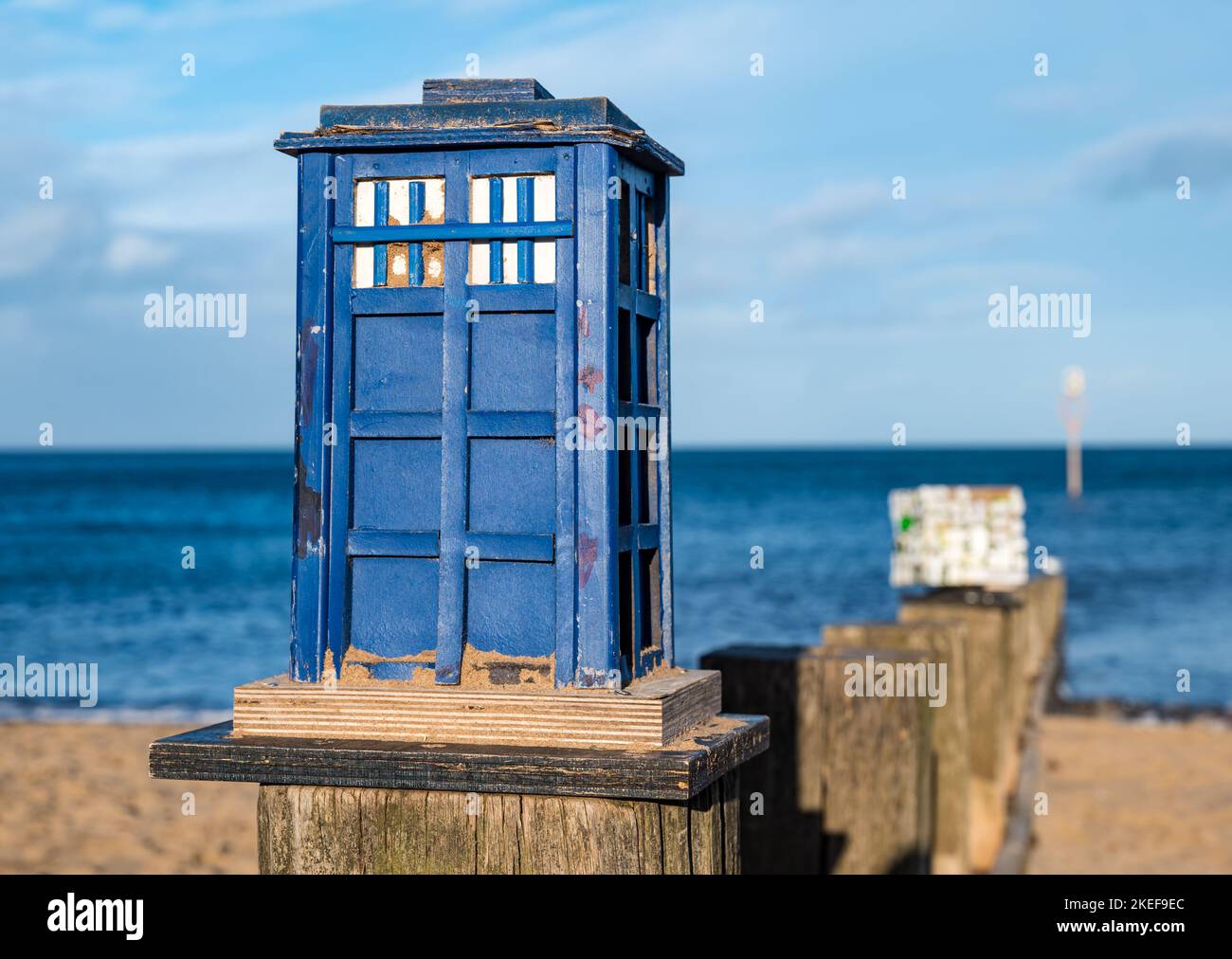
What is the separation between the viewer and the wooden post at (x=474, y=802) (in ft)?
7.66

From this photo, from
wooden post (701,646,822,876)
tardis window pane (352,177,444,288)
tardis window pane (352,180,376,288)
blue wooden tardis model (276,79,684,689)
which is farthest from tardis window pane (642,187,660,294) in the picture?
wooden post (701,646,822,876)

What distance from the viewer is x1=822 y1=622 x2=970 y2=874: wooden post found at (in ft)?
17.4

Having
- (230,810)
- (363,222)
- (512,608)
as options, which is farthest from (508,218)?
(230,810)

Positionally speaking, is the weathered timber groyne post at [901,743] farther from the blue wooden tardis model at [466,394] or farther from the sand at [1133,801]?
the blue wooden tardis model at [466,394]

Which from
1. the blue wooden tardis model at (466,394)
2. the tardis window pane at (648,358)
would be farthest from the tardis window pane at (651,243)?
the blue wooden tardis model at (466,394)

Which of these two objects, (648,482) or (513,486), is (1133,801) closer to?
(648,482)

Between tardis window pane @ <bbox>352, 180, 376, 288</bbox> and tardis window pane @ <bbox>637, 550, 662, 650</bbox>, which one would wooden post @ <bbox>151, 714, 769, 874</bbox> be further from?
tardis window pane @ <bbox>352, 180, 376, 288</bbox>

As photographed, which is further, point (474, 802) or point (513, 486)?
point (513, 486)

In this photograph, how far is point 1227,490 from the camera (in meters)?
72.6

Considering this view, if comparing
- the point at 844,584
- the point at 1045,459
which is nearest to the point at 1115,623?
the point at 844,584

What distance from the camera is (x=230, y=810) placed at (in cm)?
1011

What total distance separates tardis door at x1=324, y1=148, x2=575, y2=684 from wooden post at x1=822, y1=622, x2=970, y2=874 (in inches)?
112

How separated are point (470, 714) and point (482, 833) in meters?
0.22
